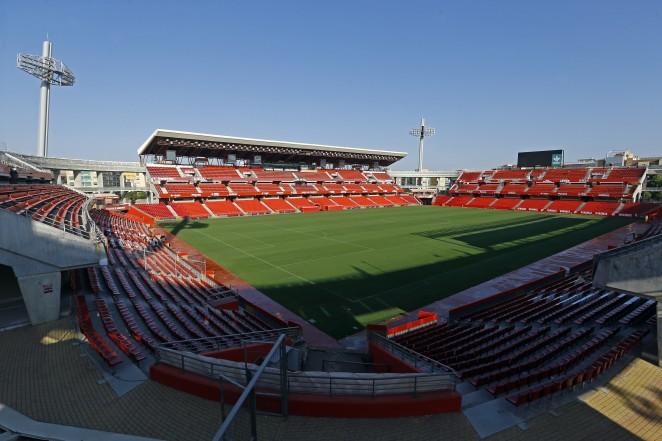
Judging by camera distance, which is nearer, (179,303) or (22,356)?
(22,356)

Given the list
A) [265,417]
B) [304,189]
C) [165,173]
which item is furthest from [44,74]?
[265,417]

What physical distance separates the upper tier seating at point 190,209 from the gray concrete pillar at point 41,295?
129 ft

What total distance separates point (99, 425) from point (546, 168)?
277ft

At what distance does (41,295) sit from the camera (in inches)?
431

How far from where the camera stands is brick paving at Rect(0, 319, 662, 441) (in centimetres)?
566

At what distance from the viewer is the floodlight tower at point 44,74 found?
50062mm

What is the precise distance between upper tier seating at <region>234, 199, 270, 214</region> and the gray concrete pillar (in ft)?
143

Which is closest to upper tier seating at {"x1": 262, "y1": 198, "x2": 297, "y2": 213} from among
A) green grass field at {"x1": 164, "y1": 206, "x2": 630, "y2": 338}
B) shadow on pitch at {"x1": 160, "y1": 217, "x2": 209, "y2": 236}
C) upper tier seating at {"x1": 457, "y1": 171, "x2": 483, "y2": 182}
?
green grass field at {"x1": 164, "y1": 206, "x2": 630, "y2": 338}

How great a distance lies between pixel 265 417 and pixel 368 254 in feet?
70.7

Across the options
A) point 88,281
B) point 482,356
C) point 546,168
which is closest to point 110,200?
point 88,281

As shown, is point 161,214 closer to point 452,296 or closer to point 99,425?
point 452,296

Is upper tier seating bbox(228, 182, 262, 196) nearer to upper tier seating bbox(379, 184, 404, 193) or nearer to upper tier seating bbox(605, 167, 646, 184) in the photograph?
upper tier seating bbox(379, 184, 404, 193)

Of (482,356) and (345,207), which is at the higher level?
(345,207)

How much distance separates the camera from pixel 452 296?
17406mm
